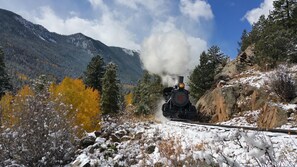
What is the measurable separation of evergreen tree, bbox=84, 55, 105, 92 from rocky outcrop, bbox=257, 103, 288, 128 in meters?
29.1

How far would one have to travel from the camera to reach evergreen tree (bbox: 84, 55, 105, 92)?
4119 centimetres

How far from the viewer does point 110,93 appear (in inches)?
1460

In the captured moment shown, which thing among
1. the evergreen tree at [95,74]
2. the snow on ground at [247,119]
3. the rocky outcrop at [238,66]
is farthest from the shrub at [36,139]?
the evergreen tree at [95,74]

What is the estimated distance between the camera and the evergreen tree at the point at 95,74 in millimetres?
41188

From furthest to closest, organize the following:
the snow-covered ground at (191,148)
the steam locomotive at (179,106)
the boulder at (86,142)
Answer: the steam locomotive at (179,106) → the boulder at (86,142) → the snow-covered ground at (191,148)

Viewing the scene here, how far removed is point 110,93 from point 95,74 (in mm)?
5767

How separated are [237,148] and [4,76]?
3402 cm

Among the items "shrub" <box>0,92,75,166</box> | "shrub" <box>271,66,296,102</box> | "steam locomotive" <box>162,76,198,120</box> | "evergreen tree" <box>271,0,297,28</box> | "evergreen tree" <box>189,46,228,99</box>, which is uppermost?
"evergreen tree" <box>271,0,297,28</box>

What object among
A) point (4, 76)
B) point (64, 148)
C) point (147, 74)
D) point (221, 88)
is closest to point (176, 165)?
point (64, 148)

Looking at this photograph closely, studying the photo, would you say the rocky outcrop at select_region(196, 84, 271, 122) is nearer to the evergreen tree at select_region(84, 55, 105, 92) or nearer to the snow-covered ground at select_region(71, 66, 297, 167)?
the snow-covered ground at select_region(71, 66, 297, 167)

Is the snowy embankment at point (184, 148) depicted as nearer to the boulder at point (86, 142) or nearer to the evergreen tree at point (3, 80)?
the boulder at point (86, 142)

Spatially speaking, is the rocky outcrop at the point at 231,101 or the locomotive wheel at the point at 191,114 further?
the locomotive wheel at the point at 191,114

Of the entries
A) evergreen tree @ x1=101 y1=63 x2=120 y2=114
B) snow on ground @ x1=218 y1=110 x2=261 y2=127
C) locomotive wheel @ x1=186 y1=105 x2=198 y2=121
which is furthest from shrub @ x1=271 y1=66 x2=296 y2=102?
evergreen tree @ x1=101 y1=63 x2=120 y2=114

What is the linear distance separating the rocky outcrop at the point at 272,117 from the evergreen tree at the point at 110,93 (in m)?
23.9
